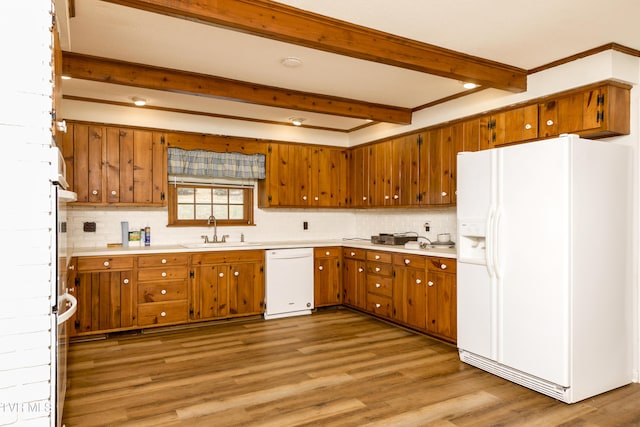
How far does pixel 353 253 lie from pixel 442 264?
5.49 ft

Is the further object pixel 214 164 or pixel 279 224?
pixel 279 224

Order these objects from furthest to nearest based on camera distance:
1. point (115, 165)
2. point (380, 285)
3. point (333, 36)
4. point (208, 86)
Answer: point (380, 285)
point (115, 165)
point (208, 86)
point (333, 36)

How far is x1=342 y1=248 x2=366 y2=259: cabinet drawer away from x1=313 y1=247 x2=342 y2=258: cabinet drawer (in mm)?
88

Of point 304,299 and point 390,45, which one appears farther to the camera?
point 304,299

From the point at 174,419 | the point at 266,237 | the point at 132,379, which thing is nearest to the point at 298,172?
the point at 266,237

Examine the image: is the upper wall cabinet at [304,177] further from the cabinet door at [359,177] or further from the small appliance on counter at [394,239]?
the small appliance on counter at [394,239]

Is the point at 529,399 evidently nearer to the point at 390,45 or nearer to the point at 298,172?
the point at 390,45

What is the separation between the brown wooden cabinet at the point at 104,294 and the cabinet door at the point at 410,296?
2.92 metres

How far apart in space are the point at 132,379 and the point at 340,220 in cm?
396

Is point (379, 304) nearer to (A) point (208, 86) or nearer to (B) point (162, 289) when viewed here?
(B) point (162, 289)

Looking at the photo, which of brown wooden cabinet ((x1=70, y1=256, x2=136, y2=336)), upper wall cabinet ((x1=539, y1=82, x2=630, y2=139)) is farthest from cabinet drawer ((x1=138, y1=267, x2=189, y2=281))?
upper wall cabinet ((x1=539, y1=82, x2=630, y2=139))

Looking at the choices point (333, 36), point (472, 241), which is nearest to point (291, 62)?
point (333, 36)

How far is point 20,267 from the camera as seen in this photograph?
169 centimetres

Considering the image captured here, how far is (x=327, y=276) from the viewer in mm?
5711
